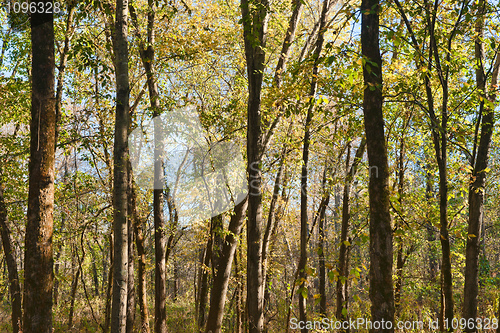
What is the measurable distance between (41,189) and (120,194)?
3.74 feet

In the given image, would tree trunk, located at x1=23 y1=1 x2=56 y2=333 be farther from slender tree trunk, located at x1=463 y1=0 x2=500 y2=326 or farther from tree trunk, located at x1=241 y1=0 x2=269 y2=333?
slender tree trunk, located at x1=463 y1=0 x2=500 y2=326

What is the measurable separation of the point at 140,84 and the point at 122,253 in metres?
6.70

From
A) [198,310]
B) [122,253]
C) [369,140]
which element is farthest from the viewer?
[198,310]

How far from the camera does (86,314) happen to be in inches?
700

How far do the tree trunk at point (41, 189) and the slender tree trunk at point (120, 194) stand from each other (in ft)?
3.08

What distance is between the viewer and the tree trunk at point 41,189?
405 centimetres

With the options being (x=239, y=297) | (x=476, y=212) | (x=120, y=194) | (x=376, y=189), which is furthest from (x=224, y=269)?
(x=476, y=212)

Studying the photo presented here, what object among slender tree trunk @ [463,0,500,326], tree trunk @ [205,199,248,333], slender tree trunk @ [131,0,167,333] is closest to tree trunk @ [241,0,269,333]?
tree trunk @ [205,199,248,333]

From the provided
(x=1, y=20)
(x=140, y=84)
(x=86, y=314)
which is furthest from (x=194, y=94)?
(x=86, y=314)

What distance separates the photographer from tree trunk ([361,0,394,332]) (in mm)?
3309

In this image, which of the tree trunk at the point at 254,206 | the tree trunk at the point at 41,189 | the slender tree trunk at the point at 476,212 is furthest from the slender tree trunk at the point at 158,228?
the slender tree trunk at the point at 476,212

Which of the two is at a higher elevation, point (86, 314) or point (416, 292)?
point (416, 292)

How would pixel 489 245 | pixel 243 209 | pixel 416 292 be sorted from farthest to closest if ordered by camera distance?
pixel 489 245, pixel 416 292, pixel 243 209

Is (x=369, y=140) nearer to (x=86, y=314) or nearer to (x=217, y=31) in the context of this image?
(x=217, y=31)
